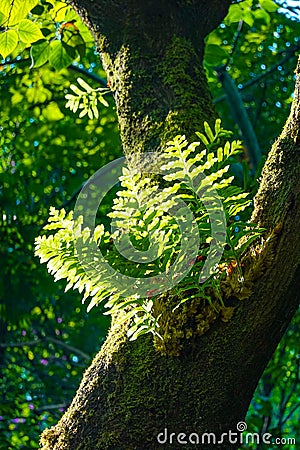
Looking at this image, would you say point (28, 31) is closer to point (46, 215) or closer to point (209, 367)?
point (209, 367)

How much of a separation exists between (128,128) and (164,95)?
0.27 feet

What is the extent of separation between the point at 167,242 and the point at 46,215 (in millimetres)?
2730

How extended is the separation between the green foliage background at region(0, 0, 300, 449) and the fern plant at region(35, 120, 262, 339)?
2264mm

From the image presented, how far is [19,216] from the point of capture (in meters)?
3.46

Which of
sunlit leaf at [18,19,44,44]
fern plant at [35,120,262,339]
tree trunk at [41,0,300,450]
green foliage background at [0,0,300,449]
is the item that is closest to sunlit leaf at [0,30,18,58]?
sunlit leaf at [18,19,44,44]

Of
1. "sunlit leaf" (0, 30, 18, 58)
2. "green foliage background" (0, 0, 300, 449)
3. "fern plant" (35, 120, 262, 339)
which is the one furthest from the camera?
"green foliage background" (0, 0, 300, 449)

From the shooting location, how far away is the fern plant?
78 cm

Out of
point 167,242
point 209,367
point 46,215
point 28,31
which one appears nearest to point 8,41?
point 28,31

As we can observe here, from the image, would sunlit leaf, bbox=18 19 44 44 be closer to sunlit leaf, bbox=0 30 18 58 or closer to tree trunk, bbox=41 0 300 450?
sunlit leaf, bbox=0 30 18 58

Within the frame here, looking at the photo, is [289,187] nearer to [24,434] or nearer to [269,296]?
[269,296]

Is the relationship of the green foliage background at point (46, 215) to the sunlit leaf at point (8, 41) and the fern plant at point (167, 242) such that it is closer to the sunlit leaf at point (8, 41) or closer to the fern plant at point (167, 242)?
the sunlit leaf at point (8, 41)

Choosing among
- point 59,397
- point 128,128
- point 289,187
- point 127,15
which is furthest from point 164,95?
point 59,397

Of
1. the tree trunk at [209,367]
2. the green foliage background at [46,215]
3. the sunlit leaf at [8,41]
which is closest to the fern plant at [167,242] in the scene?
the tree trunk at [209,367]

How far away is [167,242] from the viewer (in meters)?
0.79
